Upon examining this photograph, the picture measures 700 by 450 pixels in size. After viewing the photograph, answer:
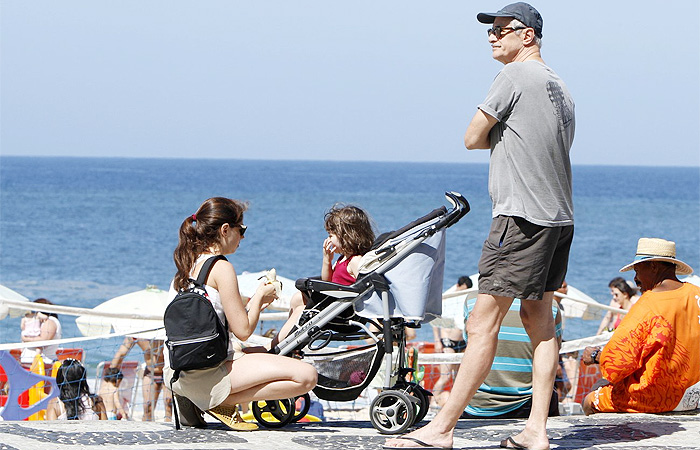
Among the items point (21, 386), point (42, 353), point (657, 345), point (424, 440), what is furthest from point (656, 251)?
point (42, 353)

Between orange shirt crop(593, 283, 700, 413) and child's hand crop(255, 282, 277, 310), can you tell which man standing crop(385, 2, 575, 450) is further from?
orange shirt crop(593, 283, 700, 413)

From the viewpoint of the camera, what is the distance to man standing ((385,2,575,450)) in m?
4.11

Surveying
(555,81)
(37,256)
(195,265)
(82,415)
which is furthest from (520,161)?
(37,256)

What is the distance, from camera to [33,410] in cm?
768

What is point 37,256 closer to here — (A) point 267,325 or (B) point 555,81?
(A) point 267,325

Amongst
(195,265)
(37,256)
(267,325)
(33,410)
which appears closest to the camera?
(195,265)

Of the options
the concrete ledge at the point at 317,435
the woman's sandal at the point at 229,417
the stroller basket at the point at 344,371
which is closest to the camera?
the concrete ledge at the point at 317,435

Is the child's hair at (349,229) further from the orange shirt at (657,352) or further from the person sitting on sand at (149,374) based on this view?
the person sitting on sand at (149,374)

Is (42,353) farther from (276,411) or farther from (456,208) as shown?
(456,208)

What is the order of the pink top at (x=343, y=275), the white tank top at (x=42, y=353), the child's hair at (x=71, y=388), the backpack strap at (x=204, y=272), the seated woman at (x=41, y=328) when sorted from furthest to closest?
the seated woman at (x=41, y=328) → the white tank top at (x=42, y=353) → the child's hair at (x=71, y=388) → the pink top at (x=343, y=275) → the backpack strap at (x=204, y=272)

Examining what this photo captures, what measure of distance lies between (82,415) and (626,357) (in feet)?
14.2

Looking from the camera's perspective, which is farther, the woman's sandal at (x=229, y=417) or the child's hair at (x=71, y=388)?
the child's hair at (x=71, y=388)

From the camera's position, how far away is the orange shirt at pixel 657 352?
17.2ft

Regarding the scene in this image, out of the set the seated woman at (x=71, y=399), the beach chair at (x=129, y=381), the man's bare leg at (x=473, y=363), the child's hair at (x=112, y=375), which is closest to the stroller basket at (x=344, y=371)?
the man's bare leg at (x=473, y=363)
